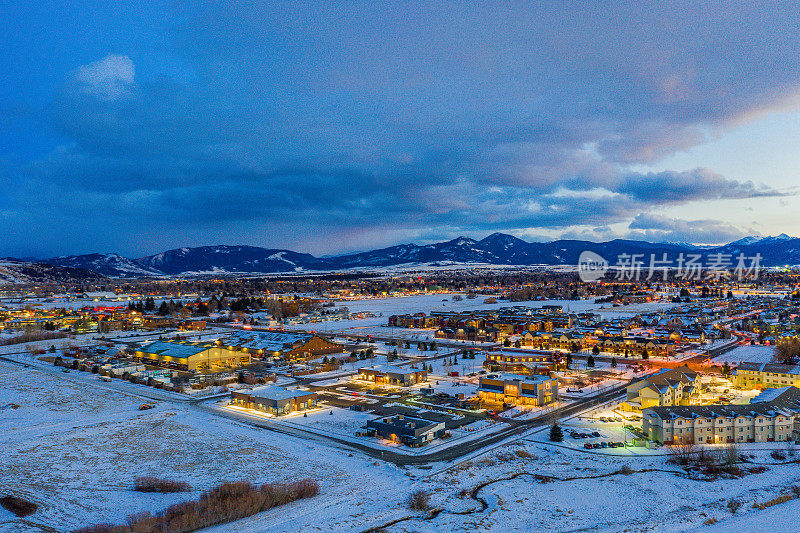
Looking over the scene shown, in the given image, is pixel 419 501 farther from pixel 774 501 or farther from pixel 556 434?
pixel 774 501

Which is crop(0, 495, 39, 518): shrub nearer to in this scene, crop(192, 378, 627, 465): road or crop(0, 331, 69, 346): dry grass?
crop(192, 378, 627, 465): road

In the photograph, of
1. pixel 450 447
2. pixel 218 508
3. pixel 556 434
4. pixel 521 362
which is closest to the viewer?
pixel 218 508

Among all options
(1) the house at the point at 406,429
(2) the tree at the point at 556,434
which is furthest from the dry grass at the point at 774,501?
(1) the house at the point at 406,429

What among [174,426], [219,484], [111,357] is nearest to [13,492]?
[219,484]

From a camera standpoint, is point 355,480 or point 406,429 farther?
point 406,429

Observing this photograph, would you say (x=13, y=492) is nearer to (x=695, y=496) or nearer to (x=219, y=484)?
(x=219, y=484)

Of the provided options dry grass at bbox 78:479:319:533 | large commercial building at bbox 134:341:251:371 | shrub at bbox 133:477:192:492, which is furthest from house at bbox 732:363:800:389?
large commercial building at bbox 134:341:251:371

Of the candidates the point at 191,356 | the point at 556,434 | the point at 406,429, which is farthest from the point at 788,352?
the point at 191,356
